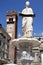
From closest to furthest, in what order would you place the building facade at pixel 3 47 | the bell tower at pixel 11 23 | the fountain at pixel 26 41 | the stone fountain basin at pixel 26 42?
the fountain at pixel 26 41 < the stone fountain basin at pixel 26 42 < the building facade at pixel 3 47 < the bell tower at pixel 11 23

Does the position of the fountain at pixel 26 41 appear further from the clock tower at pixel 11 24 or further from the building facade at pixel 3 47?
the clock tower at pixel 11 24

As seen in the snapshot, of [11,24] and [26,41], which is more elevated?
[11,24]

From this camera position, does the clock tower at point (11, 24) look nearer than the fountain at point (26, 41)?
No

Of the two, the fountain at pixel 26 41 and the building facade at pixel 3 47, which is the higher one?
the fountain at pixel 26 41

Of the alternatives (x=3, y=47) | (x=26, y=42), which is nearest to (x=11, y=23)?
(x=3, y=47)

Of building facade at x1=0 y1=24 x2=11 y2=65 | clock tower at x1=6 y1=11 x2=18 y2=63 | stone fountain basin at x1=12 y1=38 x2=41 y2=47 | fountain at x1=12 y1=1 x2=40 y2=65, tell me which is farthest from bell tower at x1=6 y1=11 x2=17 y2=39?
stone fountain basin at x1=12 y1=38 x2=41 y2=47

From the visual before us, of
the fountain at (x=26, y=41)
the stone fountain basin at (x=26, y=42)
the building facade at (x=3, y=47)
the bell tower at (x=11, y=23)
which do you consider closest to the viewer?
the fountain at (x=26, y=41)

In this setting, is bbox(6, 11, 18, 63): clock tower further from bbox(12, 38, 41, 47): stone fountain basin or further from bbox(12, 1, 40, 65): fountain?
bbox(12, 38, 41, 47): stone fountain basin

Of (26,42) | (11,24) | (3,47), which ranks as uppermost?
(11,24)

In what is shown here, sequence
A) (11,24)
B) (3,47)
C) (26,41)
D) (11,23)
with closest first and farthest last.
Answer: (26,41), (3,47), (11,24), (11,23)

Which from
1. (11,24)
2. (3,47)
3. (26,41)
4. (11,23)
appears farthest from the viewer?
(11,23)

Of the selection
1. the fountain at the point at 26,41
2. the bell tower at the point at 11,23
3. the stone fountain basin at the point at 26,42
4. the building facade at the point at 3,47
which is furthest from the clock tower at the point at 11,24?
the stone fountain basin at the point at 26,42

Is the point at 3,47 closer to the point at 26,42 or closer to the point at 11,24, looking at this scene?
the point at 11,24

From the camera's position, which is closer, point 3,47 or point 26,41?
point 26,41
